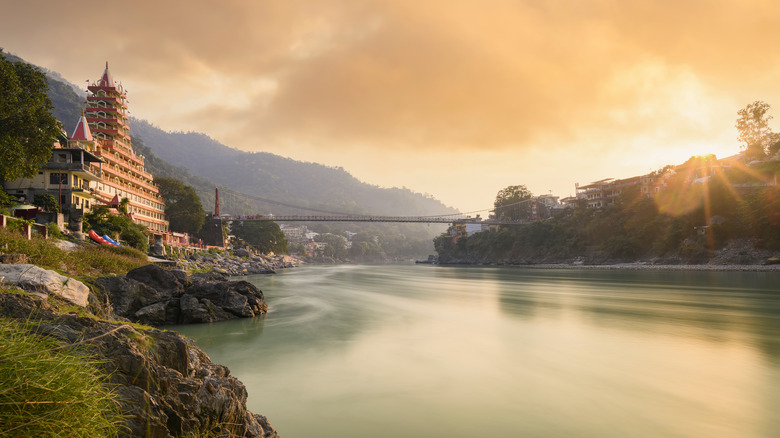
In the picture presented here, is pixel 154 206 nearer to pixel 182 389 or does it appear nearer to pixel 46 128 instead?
pixel 46 128

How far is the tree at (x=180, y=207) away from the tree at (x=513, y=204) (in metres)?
63.2

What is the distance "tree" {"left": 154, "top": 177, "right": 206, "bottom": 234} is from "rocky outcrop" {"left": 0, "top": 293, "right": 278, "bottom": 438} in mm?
50073

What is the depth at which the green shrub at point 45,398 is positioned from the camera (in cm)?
175

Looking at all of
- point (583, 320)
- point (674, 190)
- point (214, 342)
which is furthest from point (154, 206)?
point (674, 190)

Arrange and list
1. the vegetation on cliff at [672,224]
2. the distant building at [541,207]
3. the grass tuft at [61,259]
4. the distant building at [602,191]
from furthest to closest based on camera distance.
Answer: the distant building at [541,207] < the distant building at [602,191] < the vegetation on cliff at [672,224] < the grass tuft at [61,259]

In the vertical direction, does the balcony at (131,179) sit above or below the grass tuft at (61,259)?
above

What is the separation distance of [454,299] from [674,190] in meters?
44.5

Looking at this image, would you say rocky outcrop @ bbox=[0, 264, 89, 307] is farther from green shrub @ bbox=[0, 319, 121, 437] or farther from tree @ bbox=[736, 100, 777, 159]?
tree @ bbox=[736, 100, 777, 159]

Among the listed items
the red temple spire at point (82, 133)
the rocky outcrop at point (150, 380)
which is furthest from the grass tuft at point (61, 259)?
the red temple spire at point (82, 133)

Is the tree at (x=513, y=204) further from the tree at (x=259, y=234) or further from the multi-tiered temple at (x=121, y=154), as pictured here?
the multi-tiered temple at (x=121, y=154)

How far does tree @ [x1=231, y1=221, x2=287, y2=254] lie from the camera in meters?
68.9

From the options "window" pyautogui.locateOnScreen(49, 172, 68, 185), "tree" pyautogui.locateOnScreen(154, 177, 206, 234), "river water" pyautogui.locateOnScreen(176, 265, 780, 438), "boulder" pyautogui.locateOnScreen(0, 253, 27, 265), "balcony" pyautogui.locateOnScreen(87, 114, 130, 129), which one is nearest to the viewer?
"river water" pyautogui.locateOnScreen(176, 265, 780, 438)

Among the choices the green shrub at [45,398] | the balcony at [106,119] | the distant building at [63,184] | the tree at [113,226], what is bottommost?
the green shrub at [45,398]

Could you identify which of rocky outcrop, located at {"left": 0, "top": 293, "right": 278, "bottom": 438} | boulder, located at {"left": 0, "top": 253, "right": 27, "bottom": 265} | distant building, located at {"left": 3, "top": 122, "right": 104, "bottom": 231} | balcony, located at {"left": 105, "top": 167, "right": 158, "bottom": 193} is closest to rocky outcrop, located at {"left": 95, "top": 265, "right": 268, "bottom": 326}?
boulder, located at {"left": 0, "top": 253, "right": 27, "bottom": 265}
